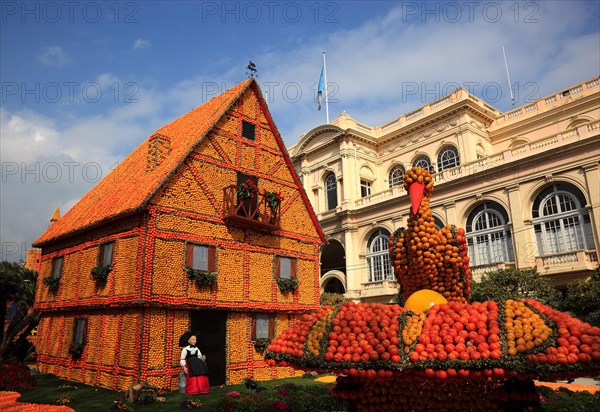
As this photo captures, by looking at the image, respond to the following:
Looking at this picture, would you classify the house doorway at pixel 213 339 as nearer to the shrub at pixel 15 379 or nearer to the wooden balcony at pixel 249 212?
the wooden balcony at pixel 249 212

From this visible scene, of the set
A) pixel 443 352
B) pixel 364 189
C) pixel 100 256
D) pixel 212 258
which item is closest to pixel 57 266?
pixel 100 256

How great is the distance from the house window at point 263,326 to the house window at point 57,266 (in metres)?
9.25

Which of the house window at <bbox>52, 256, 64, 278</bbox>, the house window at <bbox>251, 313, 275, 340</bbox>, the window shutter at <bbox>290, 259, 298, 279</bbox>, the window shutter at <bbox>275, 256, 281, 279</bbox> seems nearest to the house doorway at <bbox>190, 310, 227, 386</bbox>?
the house window at <bbox>251, 313, 275, 340</bbox>

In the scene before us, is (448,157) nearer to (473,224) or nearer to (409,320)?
(473,224)

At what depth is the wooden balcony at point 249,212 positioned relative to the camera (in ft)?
57.1

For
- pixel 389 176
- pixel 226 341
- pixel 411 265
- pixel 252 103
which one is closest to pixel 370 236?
pixel 389 176

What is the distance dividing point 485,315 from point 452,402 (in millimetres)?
1256

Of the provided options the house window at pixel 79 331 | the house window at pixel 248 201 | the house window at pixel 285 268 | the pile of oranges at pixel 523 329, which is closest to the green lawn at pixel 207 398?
the house window at pixel 79 331

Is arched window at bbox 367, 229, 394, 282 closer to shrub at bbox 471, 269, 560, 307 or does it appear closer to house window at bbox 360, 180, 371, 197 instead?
house window at bbox 360, 180, 371, 197

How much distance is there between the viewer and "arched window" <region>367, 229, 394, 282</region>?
111 feet

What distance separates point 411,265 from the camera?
7574mm

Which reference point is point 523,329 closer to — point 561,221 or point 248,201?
point 248,201

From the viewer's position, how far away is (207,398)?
42.9 feet

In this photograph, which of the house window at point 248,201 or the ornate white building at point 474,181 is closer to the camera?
the house window at point 248,201
